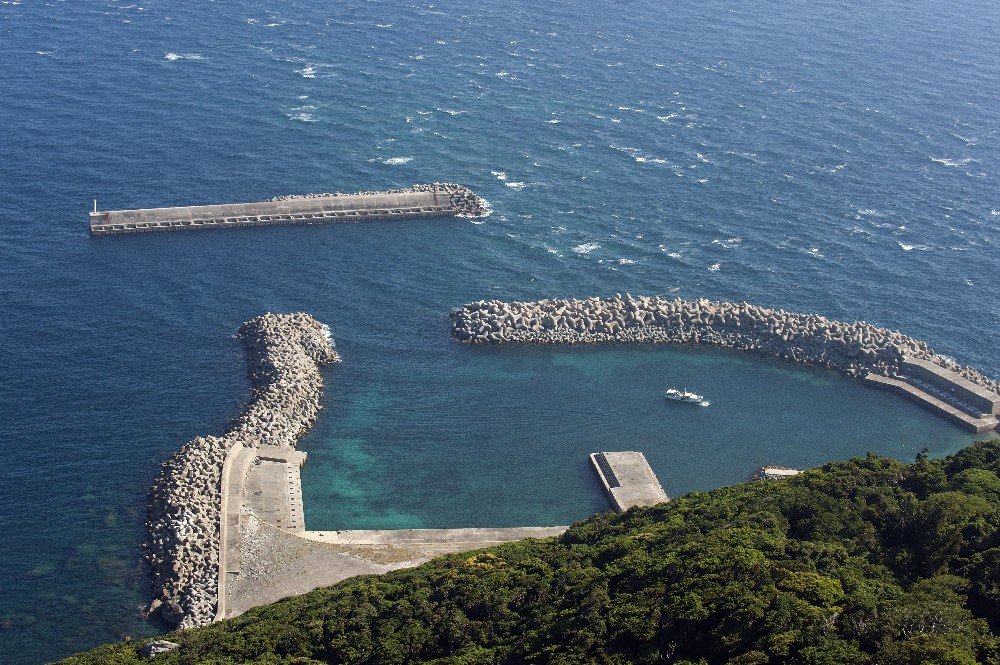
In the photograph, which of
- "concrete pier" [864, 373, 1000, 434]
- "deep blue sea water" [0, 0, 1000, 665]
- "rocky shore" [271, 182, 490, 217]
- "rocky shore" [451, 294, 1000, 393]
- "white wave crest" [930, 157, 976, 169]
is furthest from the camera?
"white wave crest" [930, 157, 976, 169]

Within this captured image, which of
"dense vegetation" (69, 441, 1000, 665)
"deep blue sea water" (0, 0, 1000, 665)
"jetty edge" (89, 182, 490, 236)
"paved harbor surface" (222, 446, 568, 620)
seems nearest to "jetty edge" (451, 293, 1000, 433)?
"deep blue sea water" (0, 0, 1000, 665)

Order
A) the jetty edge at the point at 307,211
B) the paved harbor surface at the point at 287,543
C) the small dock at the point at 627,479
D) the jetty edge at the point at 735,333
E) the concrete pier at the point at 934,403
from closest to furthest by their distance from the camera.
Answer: the paved harbor surface at the point at 287,543 < the small dock at the point at 627,479 < the concrete pier at the point at 934,403 < the jetty edge at the point at 735,333 < the jetty edge at the point at 307,211

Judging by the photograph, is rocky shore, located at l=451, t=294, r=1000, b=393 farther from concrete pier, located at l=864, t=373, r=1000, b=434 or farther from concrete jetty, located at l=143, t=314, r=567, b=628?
concrete jetty, located at l=143, t=314, r=567, b=628

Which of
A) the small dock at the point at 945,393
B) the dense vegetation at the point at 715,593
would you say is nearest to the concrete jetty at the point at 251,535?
the dense vegetation at the point at 715,593

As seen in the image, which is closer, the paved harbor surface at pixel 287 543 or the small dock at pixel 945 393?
the paved harbor surface at pixel 287 543

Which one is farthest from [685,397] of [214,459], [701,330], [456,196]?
[456,196]

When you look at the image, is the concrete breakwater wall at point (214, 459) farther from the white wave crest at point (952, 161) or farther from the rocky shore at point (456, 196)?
the white wave crest at point (952, 161)

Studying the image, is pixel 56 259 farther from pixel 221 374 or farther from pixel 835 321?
pixel 835 321
